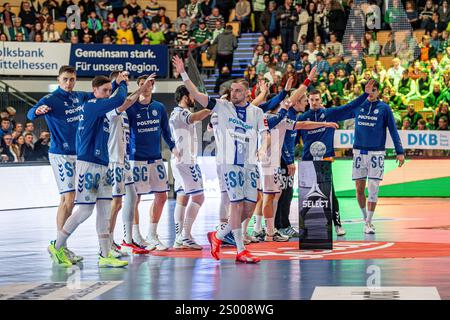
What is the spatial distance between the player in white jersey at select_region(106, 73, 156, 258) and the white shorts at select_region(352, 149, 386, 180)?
4469mm

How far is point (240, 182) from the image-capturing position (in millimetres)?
12148

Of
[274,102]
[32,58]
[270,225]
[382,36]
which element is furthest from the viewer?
[382,36]

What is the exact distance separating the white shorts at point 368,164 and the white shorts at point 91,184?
5741 mm

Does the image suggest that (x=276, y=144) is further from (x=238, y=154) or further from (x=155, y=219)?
(x=238, y=154)

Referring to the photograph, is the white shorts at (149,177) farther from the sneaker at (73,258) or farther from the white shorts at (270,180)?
the white shorts at (270,180)

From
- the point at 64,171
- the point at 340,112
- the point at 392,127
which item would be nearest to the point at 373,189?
the point at 392,127

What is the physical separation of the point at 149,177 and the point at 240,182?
2126 mm

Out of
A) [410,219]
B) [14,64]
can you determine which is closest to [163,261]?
[410,219]

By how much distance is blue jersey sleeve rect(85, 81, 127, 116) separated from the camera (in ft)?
38.5

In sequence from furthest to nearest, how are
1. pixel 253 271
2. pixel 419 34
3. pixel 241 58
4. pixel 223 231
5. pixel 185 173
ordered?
pixel 241 58, pixel 419 34, pixel 185 173, pixel 223 231, pixel 253 271

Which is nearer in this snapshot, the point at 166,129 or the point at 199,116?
the point at 199,116

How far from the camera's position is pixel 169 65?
94.3 feet
